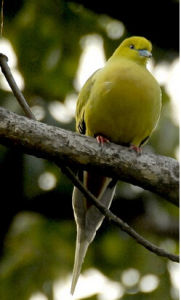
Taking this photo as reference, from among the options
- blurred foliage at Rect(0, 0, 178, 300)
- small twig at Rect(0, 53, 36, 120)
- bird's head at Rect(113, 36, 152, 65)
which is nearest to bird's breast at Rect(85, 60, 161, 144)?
bird's head at Rect(113, 36, 152, 65)

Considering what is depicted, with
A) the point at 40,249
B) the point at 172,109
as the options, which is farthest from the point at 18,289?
the point at 172,109

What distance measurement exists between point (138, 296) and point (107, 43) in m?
1.88

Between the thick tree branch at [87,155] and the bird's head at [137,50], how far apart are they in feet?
3.23

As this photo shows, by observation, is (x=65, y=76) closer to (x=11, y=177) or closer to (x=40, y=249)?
(x=11, y=177)

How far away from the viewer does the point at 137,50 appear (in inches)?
162

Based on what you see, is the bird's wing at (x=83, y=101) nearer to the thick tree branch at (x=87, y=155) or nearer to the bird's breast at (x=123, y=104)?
the bird's breast at (x=123, y=104)

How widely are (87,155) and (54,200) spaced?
2.82 m

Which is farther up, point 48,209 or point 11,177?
point 11,177

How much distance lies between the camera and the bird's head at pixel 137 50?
4.05m

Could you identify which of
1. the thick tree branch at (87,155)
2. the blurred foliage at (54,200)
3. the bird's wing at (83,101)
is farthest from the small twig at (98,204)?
the blurred foliage at (54,200)

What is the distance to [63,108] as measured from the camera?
5.61 m

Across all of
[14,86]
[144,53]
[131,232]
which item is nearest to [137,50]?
[144,53]

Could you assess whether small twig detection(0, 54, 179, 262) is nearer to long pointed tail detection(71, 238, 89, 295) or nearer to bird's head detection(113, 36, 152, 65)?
long pointed tail detection(71, 238, 89, 295)

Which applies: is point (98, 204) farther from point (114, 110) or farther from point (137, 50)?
point (137, 50)
